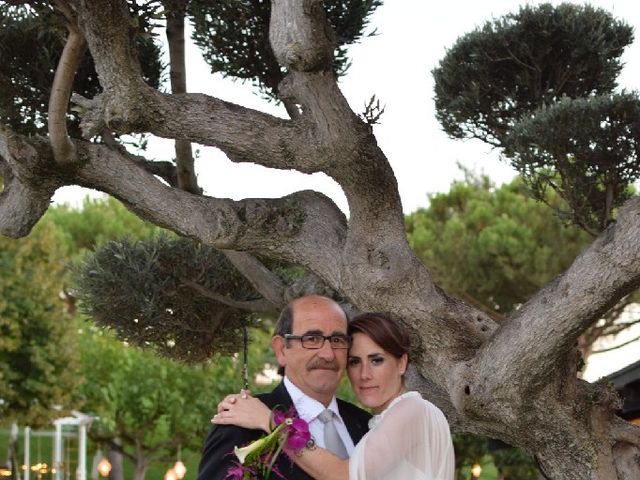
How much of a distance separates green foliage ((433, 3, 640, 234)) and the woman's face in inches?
244

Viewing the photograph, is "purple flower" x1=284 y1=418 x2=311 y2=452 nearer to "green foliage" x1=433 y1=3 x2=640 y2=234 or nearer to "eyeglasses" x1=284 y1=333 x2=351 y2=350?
"eyeglasses" x1=284 y1=333 x2=351 y2=350

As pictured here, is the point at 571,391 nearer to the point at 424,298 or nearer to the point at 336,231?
the point at 424,298

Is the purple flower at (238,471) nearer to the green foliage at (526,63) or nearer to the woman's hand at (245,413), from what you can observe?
the woman's hand at (245,413)

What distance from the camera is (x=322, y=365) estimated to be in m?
5.10

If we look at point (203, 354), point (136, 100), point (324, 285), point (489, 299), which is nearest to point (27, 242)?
point (489, 299)

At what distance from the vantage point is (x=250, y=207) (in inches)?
341

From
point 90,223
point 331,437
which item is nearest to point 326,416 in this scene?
point 331,437

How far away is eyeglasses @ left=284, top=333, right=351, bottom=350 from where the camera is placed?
16.7ft

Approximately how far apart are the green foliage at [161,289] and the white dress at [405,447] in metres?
6.86

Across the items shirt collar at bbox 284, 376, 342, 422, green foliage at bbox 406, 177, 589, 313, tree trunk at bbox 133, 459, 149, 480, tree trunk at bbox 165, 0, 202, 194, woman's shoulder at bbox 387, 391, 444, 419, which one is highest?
green foliage at bbox 406, 177, 589, 313

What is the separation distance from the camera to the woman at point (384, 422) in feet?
15.6

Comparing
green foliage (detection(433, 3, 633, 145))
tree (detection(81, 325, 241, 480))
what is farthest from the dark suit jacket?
tree (detection(81, 325, 241, 480))

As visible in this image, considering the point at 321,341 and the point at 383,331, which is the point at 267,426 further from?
the point at 383,331

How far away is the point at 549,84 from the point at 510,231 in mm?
15147
